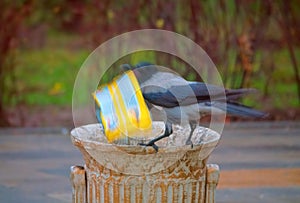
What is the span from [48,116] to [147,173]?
5.32 meters

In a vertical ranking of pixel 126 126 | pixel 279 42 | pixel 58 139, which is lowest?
pixel 58 139

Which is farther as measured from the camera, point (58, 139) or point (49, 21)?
point (49, 21)

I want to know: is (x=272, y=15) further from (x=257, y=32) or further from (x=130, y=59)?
(x=130, y=59)

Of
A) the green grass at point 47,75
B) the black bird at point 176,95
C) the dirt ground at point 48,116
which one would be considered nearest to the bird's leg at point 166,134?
the black bird at point 176,95

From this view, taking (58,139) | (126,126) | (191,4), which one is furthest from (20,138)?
(126,126)

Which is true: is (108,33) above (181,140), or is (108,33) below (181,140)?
above

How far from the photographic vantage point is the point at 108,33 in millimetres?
8266

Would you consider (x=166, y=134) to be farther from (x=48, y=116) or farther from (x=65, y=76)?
(x=65, y=76)

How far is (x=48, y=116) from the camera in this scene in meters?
8.67

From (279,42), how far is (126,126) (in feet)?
17.8

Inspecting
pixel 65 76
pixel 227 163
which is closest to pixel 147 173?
pixel 227 163

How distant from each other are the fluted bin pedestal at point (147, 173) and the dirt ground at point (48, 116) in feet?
15.3

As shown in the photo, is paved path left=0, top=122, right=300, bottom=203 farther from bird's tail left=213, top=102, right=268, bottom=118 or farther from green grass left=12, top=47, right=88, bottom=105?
bird's tail left=213, top=102, right=268, bottom=118

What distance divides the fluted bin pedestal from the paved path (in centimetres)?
170
